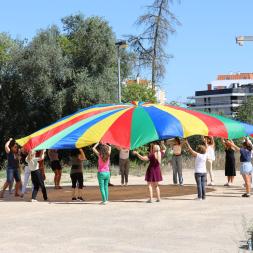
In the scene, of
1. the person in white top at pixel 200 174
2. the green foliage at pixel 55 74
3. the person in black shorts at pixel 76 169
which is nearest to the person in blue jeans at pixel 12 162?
the person in black shorts at pixel 76 169

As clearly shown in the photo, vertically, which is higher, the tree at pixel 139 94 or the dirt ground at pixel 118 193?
the tree at pixel 139 94

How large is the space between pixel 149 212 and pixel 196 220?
57.4 inches

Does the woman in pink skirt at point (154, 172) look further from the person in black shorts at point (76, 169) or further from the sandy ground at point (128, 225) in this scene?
the person in black shorts at point (76, 169)

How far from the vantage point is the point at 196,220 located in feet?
34.1

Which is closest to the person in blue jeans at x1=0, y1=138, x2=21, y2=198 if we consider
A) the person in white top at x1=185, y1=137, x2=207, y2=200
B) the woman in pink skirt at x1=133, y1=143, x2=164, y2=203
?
the woman in pink skirt at x1=133, y1=143, x2=164, y2=203

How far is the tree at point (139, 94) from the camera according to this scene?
31853 mm

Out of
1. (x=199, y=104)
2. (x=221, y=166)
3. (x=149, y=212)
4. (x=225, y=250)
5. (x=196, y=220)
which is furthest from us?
(x=199, y=104)

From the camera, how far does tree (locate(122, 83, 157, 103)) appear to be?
3185 centimetres

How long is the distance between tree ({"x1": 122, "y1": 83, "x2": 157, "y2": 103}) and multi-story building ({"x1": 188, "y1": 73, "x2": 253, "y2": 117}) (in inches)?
4553

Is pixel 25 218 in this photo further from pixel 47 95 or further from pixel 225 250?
pixel 47 95

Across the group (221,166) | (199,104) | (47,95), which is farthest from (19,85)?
(199,104)

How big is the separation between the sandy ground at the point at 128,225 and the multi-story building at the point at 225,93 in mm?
135206

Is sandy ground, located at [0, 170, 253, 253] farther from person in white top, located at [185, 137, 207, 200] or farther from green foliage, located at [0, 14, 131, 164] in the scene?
green foliage, located at [0, 14, 131, 164]

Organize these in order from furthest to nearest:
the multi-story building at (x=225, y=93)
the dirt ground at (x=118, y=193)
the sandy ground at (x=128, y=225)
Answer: the multi-story building at (x=225, y=93)
the dirt ground at (x=118, y=193)
the sandy ground at (x=128, y=225)
